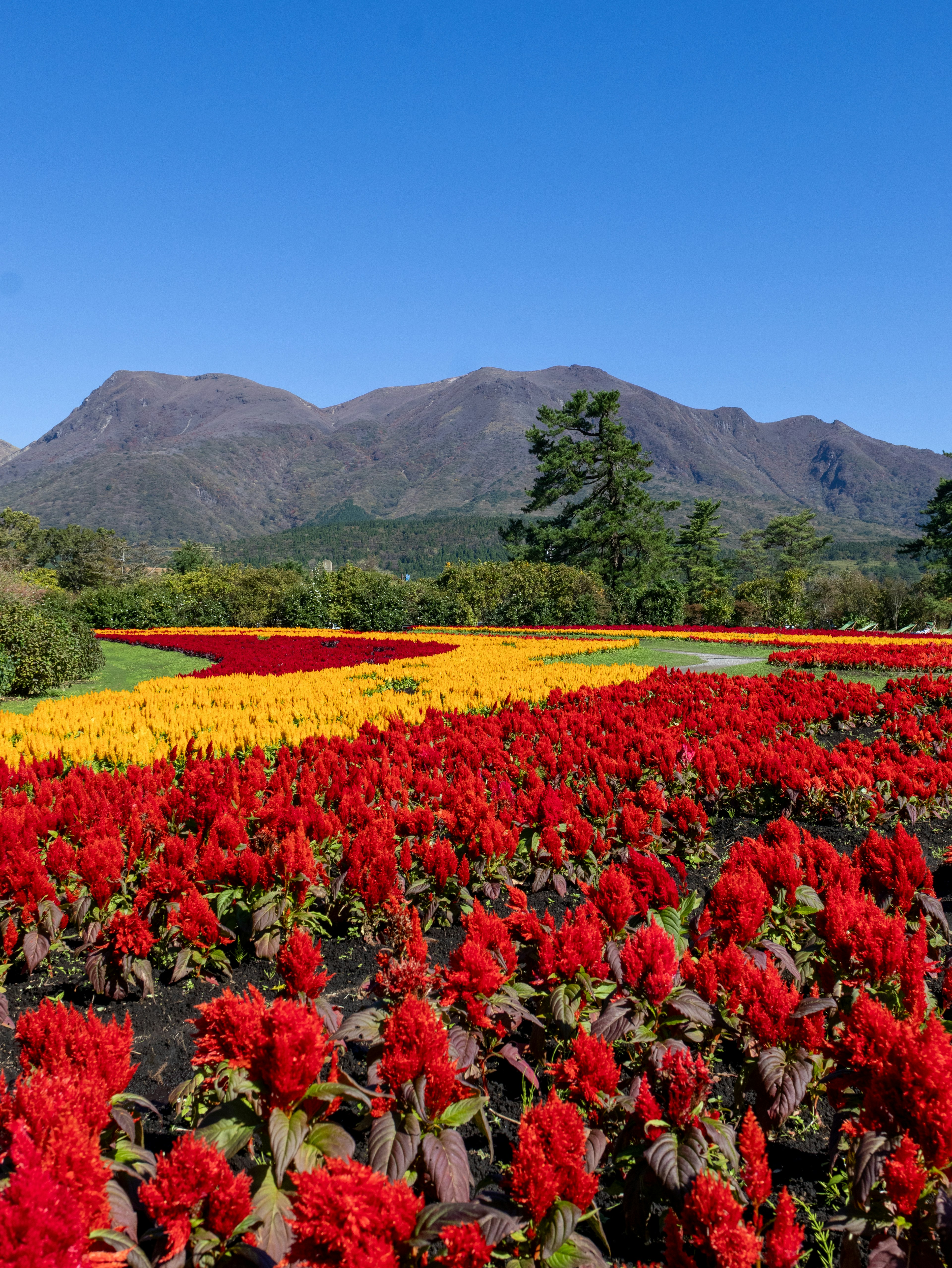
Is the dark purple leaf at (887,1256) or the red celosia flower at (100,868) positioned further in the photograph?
the red celosia flower at (100,868)

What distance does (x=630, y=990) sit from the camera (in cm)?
279

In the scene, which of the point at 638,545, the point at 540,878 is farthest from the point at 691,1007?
the point at 638,545

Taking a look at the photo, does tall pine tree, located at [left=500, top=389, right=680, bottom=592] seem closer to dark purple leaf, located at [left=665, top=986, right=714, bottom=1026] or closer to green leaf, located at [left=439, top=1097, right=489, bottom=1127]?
dark purple leaf, located at [left=665, top=986, right=714, bottom=1026]

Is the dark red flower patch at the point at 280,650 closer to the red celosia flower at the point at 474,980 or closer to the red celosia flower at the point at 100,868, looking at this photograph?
the red celosia flower at the point at 100,868

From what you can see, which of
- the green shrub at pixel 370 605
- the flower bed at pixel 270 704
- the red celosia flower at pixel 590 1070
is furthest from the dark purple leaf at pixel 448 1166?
the green shrub at pixel 370 605

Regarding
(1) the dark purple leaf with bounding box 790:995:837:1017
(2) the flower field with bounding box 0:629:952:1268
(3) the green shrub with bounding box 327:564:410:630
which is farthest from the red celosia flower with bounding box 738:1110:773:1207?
(3) the green shrub with bounding box 327:564:410:630

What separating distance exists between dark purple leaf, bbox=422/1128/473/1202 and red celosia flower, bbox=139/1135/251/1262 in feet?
1.44

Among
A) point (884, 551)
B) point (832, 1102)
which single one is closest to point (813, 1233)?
point (832, 1102)

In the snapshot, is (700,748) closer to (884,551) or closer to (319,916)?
(319,916)

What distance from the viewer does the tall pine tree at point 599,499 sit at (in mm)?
49000

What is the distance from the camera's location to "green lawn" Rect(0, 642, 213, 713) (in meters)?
15.0

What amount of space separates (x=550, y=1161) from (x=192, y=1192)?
77 cm

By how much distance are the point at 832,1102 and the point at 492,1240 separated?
1286 mm

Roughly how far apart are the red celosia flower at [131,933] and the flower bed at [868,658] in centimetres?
1889
